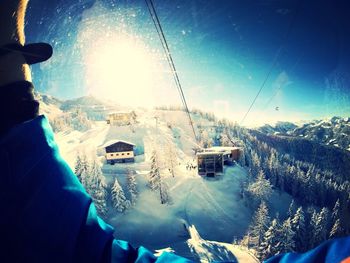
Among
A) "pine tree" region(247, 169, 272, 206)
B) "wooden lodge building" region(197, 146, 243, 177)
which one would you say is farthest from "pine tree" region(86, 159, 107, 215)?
"pine tree" region(247, 169, 272, 206)

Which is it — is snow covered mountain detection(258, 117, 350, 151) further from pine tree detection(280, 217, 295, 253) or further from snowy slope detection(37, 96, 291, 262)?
pine tree detection(280, 217, 295, 253)

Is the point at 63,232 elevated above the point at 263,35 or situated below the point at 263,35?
below

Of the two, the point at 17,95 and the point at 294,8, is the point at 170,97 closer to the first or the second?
the point at 294,8

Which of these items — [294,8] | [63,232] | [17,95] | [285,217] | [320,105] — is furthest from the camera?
[320,105]

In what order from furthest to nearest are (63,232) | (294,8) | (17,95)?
(294,8), (17,95), (63,232)

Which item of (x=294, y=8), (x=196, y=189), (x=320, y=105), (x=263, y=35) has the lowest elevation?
(x=196, y=189)

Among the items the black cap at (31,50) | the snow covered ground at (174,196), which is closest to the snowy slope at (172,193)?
the snow covered ground at (174,196)

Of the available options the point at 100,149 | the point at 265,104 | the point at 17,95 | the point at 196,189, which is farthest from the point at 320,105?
the point at 17,95
